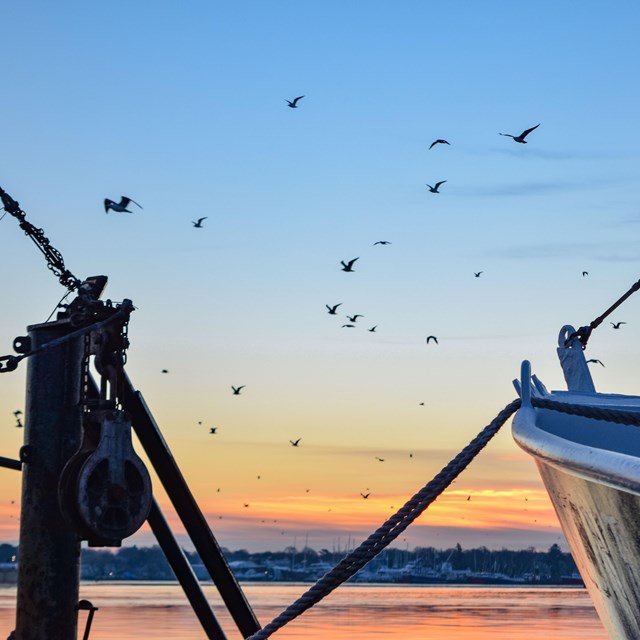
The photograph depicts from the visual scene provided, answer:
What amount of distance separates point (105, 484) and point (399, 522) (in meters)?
2.92

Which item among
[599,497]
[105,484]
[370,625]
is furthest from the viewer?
[370,625]

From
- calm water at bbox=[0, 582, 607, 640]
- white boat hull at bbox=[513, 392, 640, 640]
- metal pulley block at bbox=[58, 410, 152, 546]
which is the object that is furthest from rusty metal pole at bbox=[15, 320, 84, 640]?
calm water at bbox=[0, 582, 607, 640]

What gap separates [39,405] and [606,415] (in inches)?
215

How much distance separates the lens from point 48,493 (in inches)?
387

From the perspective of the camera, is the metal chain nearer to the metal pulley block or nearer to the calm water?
the metal pulley block

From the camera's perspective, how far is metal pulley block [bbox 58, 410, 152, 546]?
9523 mm

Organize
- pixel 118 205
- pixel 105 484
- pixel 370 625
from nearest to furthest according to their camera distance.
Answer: pixel 105 484 < pixel 118 205 < pixel 370 625

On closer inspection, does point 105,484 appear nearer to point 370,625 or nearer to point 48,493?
point 48,493

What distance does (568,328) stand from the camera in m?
11.1

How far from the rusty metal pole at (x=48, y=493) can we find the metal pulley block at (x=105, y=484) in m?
0.22

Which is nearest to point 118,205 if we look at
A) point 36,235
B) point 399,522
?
point 36,235

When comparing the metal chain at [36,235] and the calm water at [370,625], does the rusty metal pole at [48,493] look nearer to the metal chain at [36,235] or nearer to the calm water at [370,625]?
the metal chain at [36,235]

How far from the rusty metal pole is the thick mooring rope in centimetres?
221

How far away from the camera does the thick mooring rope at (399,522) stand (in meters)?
7.85
